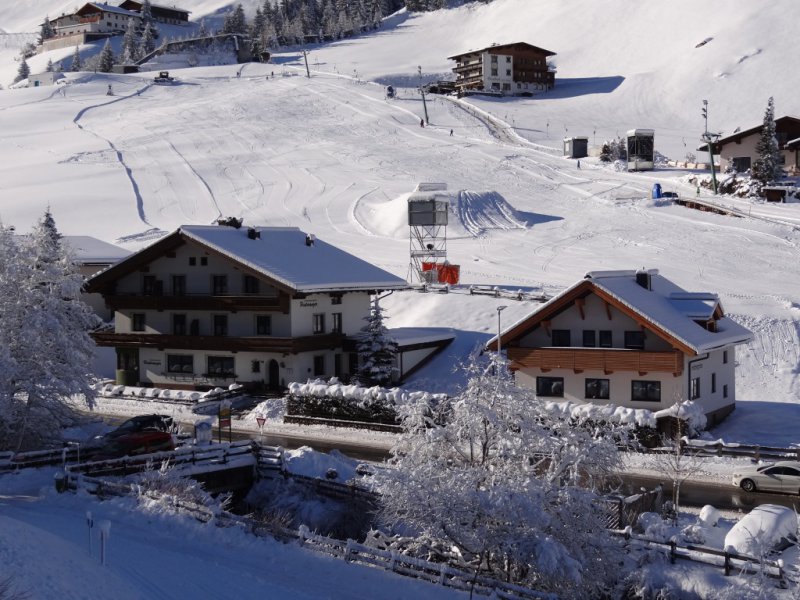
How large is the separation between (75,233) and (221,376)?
41.6m

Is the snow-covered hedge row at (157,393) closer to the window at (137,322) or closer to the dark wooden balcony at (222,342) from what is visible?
the dark wooden balcony at (222,342)

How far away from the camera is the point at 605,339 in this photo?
40688 mm

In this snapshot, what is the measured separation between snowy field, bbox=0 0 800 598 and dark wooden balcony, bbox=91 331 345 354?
216 inches

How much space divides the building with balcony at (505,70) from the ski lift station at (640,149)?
181ft

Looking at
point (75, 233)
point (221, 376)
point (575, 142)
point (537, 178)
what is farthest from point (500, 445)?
point (575, 142)

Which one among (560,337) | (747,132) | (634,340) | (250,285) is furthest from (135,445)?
(747,132)

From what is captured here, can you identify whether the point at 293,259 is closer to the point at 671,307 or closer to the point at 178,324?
the point at 178,324

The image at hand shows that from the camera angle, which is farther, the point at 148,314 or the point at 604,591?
the point at 148,314

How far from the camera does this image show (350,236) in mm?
79312

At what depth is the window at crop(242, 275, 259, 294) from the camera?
49062 millimetres

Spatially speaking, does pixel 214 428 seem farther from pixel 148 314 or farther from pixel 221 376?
pixel 148 314

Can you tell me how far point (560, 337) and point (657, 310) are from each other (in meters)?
4.07

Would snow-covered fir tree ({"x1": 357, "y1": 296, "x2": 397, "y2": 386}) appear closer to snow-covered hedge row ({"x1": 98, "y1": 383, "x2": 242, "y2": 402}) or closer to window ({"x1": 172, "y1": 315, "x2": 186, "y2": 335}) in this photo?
snow-covered hedge row ({"x1": 98, "y1": 383, "x2": 242, "y2": 402})

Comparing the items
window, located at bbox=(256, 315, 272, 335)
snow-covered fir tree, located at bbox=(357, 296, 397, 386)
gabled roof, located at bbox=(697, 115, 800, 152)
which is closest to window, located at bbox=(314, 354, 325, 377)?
window, located at bbox=(256, 315, 272, 335)
